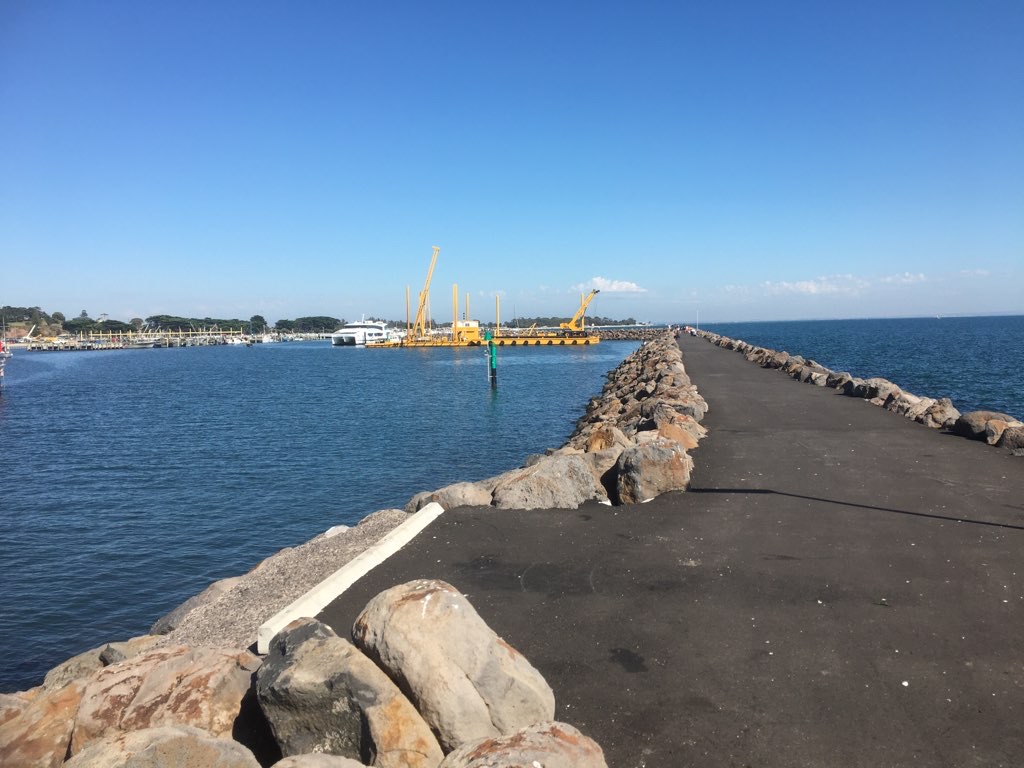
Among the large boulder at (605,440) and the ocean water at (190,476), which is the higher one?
the large boulder at (605,440)

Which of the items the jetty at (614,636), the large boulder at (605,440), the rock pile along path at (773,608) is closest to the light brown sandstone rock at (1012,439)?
the rock pile along path at (773,608)

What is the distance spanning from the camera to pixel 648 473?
370 inches

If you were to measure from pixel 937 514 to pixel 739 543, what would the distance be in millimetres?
2678

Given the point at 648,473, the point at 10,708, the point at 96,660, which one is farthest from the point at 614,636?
the point at 96,660

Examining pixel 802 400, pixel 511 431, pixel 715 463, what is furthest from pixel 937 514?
pixel 511 431

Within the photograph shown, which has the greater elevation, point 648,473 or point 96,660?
point 648,473

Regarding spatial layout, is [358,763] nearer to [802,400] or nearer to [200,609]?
[200,609]

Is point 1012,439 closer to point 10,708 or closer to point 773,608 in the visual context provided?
point 773,608

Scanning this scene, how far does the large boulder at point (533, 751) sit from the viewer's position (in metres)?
3.22

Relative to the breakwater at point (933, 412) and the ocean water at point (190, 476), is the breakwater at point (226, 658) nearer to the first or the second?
the ocean water at point (190, 476)

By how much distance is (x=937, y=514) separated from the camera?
827 cm

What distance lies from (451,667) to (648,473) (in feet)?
19.2

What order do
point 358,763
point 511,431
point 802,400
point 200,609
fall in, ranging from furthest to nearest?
point 511,431, point 802,400, point 200,609, point 358,763

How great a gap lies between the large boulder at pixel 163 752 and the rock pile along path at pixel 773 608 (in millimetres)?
2068
